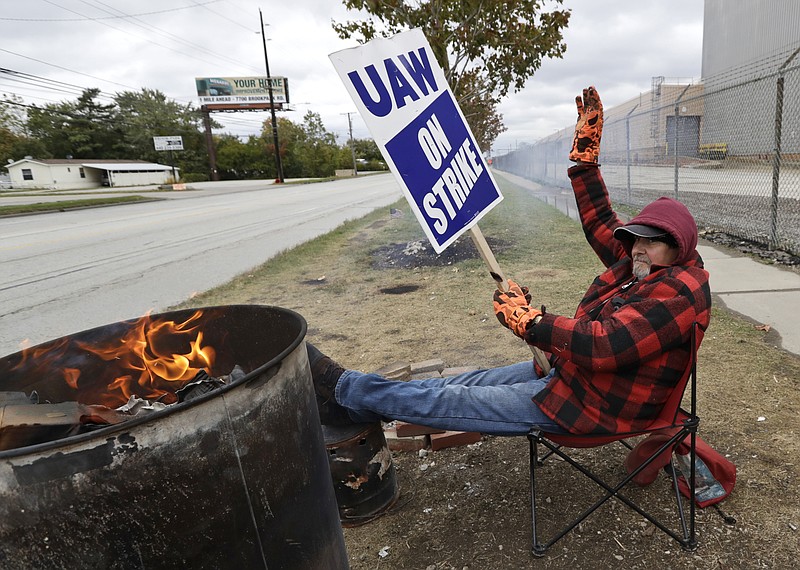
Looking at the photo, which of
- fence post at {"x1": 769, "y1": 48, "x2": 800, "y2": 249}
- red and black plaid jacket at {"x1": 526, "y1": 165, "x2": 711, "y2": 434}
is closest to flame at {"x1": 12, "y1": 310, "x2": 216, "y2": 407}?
red and black plaid jacket at {"x1": 526, "y1": 165, "x2": 711, "y2": 434}

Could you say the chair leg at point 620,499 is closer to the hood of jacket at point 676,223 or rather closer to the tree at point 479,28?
the hood of jacket at point 676,223

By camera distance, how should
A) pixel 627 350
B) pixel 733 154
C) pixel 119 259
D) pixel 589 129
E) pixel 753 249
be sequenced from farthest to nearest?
pixel 119 259 < pixel 733 154 < pixel 753 249 < pixel 589 129 < pixel 627 350

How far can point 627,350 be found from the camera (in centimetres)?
180

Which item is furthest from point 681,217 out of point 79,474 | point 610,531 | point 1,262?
point 1,262

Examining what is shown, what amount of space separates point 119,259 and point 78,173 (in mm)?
59066

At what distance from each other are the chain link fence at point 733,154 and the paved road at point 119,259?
7.33 metres

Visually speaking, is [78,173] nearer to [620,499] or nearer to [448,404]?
[448,404]

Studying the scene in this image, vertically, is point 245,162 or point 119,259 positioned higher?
point 245,162

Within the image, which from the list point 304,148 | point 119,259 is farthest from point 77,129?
point 119,259

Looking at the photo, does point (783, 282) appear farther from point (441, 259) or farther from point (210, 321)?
point (210, 321)

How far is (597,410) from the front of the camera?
194 cm

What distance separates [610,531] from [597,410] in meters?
0.64

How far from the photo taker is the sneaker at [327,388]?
228cm

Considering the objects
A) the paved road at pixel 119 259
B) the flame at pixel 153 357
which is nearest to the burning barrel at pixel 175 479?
the flame at pixel 153 357
